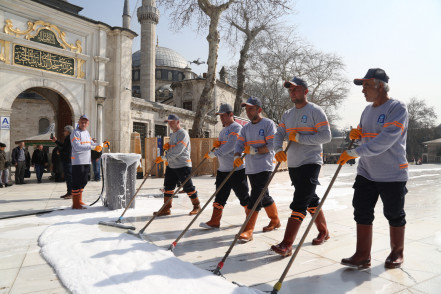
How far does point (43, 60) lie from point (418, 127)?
5324cm

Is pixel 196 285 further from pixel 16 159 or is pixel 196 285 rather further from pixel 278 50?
pixel 278 50

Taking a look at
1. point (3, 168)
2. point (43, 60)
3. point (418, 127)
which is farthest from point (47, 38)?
point (418, 127)

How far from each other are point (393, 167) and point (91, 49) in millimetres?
14293

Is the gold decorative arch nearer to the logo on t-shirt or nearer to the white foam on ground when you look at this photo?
the white foam on ground

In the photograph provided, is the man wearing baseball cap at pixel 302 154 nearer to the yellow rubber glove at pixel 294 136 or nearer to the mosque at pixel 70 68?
the yellow rubber glove at pixel 294 136

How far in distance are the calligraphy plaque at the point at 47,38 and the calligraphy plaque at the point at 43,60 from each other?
15.9 inches

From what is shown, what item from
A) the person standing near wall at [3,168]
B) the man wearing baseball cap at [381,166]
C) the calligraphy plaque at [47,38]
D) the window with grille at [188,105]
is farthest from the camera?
the window with grille at [188,105]

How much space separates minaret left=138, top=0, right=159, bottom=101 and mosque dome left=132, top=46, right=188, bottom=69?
16.4 meters

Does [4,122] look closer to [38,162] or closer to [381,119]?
[38,162]

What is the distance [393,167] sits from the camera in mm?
2807

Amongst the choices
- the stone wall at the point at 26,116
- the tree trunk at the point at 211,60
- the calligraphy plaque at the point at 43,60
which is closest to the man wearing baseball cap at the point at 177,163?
the calligraphy plaque at the point at 43,60

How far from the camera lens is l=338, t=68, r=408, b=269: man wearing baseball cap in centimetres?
273

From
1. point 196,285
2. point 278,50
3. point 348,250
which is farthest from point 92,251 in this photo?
point 278,50

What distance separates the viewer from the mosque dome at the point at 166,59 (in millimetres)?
50362
